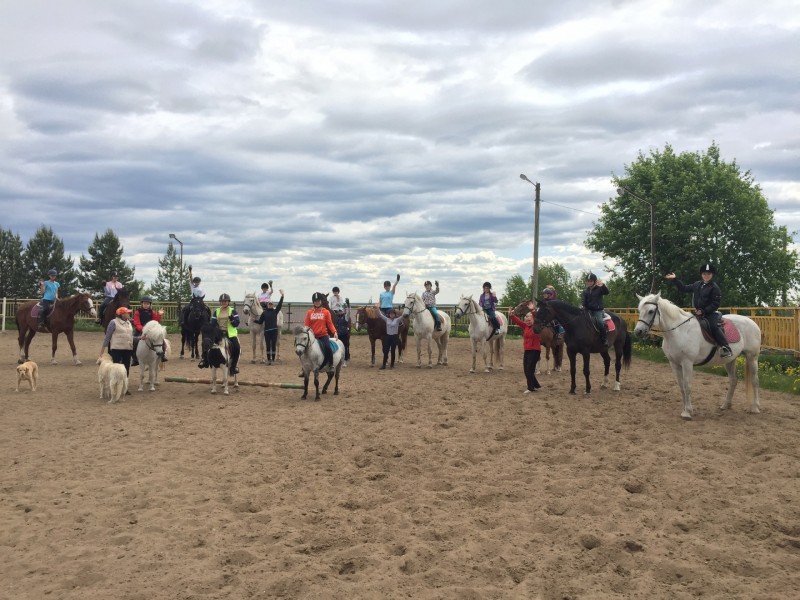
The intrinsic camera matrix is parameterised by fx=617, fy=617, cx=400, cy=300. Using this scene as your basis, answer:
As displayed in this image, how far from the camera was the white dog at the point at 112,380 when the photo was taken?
41.1 ft

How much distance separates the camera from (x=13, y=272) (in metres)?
71.4

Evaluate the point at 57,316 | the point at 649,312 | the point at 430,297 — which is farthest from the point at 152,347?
the point at 649,312

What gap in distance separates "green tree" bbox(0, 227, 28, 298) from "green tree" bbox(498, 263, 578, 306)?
53.8 m

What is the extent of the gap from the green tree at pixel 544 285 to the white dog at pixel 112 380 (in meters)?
45.3

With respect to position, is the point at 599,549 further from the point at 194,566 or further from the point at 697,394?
the point at 697,394

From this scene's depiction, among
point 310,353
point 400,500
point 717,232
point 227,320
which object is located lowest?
point 400,500

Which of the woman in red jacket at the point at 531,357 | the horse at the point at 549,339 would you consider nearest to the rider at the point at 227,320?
the woman in red jacket at the point at 531,357

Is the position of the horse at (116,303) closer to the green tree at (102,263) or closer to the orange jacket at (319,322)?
the orange jacket at (319,322)

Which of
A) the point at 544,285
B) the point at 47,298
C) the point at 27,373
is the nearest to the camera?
the point at 27,373

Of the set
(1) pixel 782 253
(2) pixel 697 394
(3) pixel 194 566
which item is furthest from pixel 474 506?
(1) pixel 782 253

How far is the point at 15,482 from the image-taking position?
7.68m

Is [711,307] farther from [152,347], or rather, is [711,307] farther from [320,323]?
[152,347]

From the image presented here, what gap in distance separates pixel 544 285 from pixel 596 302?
46.6 meters

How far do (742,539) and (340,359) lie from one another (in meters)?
8.99
